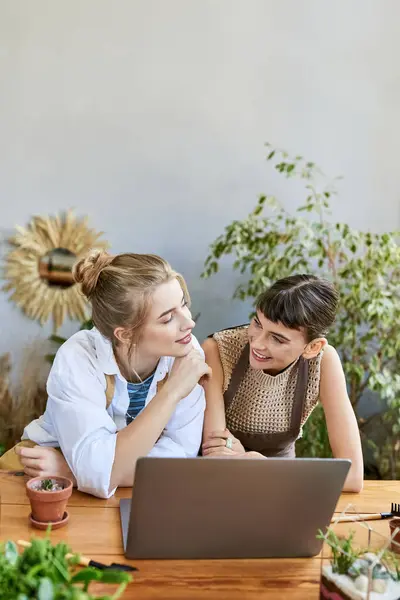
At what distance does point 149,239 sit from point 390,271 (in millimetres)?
1219

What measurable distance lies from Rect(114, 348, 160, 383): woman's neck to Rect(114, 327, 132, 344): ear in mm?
31

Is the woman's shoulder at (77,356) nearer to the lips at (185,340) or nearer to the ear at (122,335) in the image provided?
the ear at (122,335)

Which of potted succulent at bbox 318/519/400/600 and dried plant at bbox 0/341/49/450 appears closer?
potted succulent at bbox 318/519/400/600

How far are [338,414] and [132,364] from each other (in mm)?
608

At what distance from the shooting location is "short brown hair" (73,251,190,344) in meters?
1.62

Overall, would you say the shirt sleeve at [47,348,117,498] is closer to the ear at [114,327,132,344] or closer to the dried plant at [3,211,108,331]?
the ear at [114,327,132,344]

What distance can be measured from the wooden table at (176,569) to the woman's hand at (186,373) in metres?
0.35

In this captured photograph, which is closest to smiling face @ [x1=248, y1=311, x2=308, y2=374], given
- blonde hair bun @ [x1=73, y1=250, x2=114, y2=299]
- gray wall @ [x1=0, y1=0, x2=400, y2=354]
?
blonde hair bun @ [x1=73, y1=250, x2=114, y2=299]

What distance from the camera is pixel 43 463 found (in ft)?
4.77

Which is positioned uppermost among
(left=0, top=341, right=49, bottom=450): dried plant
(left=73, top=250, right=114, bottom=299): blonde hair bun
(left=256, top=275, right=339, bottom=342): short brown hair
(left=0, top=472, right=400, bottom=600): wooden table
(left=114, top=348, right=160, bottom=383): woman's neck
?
(left=73, top=250, right=114, bottom=299): blonde hair bun

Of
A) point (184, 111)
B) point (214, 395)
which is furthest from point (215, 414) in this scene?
point (184, 111)

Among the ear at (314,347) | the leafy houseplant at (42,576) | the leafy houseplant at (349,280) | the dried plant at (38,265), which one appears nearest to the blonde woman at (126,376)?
the ear at (314,347)

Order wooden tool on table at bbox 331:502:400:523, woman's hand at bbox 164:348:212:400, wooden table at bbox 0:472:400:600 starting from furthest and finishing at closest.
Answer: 1. woman's hand at bbox 164:348:212:400
2. wooden tool on table at bbox 331:502:400:523
3. wooden table at bbox 0:472:400:600

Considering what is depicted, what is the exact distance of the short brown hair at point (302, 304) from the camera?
5.51ft
